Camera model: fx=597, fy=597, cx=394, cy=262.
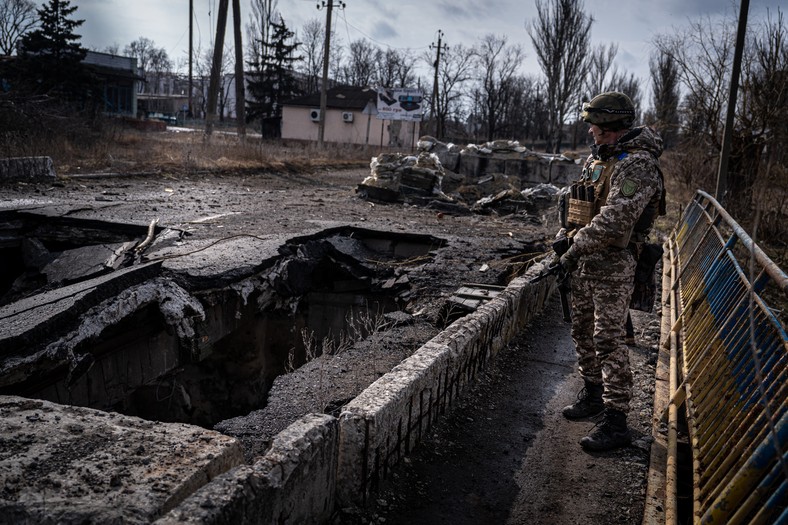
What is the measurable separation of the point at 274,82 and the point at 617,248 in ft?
141

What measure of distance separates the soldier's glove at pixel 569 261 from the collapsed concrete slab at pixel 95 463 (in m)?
2.17

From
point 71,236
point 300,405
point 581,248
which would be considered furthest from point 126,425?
point 71,236

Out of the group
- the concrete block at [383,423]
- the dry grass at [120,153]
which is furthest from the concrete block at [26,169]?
the concrete block at [383,423]

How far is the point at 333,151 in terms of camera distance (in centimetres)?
2570

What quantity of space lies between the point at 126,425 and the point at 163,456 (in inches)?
14.0

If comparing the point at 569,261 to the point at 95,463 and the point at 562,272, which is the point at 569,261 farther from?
the point at 95,463

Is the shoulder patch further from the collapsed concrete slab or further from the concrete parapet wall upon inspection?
the collapsed concrete slab

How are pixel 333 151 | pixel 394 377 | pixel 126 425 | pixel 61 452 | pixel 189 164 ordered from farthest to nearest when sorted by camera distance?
pixel 333 151 → pixel 189 164 → pixel 394 377 → pixel 126 425 → pixel 61 452

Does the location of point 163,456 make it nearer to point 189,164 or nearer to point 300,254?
point 300,254

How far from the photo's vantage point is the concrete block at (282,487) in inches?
70.5

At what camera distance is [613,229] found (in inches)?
130

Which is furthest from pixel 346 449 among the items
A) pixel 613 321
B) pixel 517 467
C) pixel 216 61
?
pixel 216 61

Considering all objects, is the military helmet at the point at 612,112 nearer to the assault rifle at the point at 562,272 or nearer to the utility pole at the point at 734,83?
the assault rifle at the point at 562,272

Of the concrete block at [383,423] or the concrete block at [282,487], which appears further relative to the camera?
the concrete block at [383,423]
